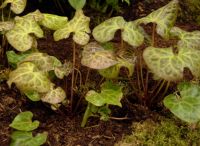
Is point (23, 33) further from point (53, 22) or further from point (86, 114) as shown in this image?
point (86, 114)

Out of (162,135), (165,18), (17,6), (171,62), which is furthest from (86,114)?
(17,6)

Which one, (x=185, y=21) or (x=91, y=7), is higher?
(x=91, y=7)

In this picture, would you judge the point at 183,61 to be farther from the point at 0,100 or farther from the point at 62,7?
the point at 62,7

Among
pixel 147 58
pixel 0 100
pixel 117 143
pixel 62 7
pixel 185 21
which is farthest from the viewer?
pixel 185 21

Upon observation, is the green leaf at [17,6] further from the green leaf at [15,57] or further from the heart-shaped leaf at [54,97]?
the heart-shaped leaf at [54,97]

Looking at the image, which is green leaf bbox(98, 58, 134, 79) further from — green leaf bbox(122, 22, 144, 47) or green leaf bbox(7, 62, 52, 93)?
green leaf bbox(7, 62, 52, 93)

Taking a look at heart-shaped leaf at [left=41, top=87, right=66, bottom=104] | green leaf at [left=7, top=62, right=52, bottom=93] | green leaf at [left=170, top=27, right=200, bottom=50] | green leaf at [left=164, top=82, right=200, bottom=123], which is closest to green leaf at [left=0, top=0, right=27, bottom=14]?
green leaf at [left=7, top=62, right=52, bottom=93]

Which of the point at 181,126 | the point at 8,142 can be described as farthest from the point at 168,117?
the point at 8,142
